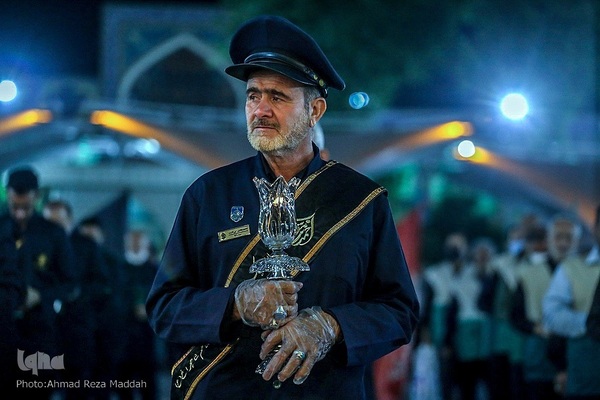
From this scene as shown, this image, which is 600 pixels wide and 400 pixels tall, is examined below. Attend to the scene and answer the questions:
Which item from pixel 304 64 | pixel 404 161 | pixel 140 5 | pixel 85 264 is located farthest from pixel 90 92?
pixel 304 64

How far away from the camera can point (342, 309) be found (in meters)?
3.85

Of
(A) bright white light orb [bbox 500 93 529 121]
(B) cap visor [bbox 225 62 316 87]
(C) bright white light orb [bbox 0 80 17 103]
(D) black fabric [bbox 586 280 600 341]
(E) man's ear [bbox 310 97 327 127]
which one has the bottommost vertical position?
(D) black fabric [bbox 586 280 600 341]

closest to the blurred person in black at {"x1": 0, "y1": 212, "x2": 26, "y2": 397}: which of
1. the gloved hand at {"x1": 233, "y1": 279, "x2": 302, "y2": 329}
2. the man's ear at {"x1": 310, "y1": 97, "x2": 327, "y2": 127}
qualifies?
the man's ear at {"x1": 310, "y1": 97, "x2": 327, "y2": 127}

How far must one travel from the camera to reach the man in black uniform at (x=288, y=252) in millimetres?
3834

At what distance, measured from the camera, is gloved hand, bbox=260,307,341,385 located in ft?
11.9

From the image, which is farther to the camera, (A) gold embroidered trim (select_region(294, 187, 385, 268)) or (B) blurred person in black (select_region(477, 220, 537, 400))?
(B) blurred person in black (select_region(477, 220, 537, 400))

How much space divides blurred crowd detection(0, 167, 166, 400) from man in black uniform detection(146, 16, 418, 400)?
2.36 m

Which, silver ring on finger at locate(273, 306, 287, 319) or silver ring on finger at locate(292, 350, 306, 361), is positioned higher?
silver ring on finger at locate(273, 306, 287, 319)

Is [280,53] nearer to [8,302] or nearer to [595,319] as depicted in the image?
[8,302]

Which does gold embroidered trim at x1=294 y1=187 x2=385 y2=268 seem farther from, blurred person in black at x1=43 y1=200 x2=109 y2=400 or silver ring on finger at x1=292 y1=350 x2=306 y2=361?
blurred person in black at x1=43 y1=200 x2=109 y2=400

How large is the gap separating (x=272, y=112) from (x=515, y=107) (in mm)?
8124

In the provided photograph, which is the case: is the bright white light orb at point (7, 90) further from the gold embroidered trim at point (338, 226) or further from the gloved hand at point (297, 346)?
the gloved hand at point (297, 346)

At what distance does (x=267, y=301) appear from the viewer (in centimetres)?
362

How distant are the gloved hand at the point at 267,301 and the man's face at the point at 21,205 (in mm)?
3315
